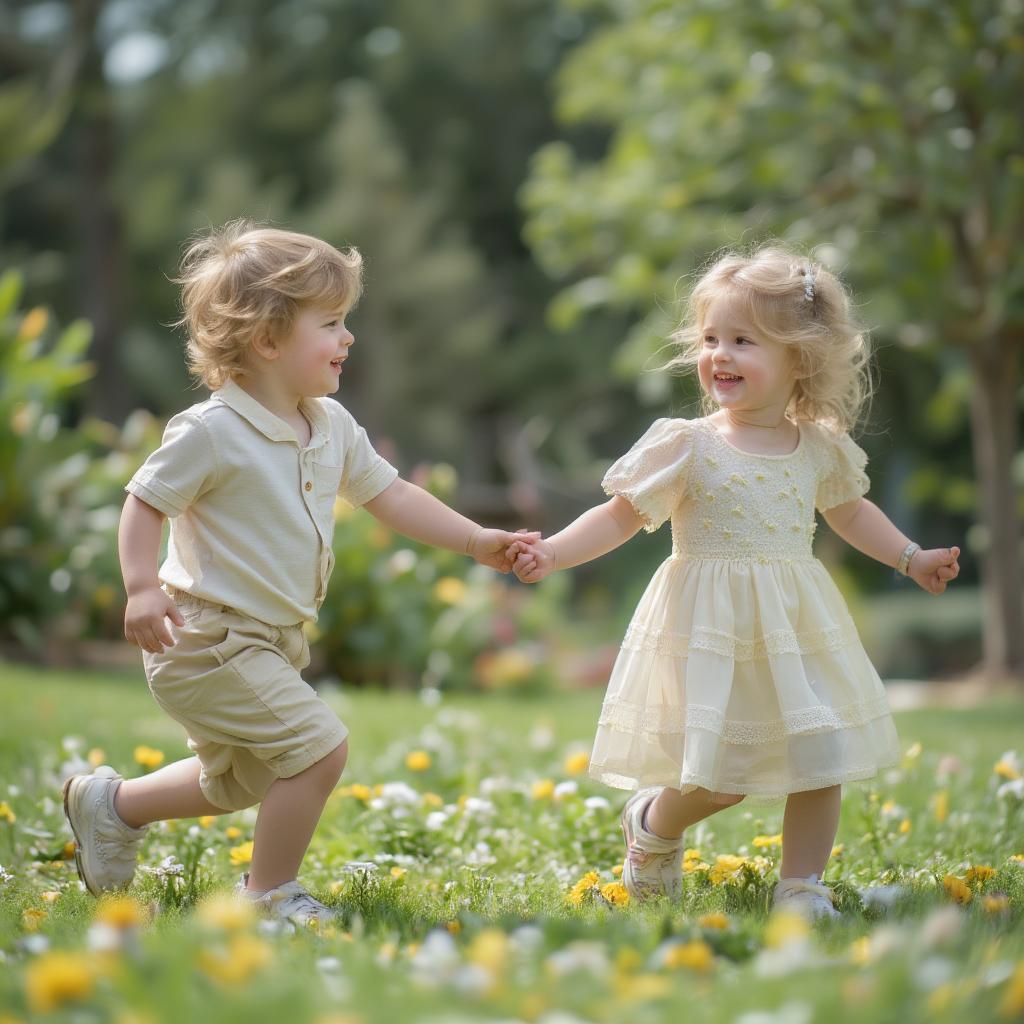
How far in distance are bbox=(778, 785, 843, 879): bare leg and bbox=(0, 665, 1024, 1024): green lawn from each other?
7 centimetres

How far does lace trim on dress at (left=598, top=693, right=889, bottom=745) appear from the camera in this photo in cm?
275

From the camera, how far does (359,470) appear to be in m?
2.98

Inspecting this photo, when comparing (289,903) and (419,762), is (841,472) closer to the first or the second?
(419,762)

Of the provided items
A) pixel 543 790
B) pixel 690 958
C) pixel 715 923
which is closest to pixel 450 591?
pixel 543 790

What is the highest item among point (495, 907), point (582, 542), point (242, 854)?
point (582, 542)

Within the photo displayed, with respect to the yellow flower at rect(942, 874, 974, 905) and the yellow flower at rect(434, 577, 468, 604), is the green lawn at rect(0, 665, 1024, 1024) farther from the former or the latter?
the yellow flower at rect(434, 577, 468, 604)

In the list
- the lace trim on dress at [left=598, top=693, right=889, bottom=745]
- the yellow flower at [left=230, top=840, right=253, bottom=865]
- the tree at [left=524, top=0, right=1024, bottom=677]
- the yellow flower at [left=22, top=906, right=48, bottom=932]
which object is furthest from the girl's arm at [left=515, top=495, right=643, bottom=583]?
the tree at [left=524, top=0, right=1024, bottom=677]

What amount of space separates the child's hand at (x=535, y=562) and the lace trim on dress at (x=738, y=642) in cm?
24

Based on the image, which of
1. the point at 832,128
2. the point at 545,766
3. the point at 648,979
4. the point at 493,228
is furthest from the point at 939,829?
the point at 493,228

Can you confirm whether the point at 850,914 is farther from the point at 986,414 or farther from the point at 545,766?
the point at 986,414

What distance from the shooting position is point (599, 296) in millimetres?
8156

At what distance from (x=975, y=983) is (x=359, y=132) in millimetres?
17884

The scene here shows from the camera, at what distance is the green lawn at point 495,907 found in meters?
1.61

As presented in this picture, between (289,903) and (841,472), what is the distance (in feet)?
5.10
